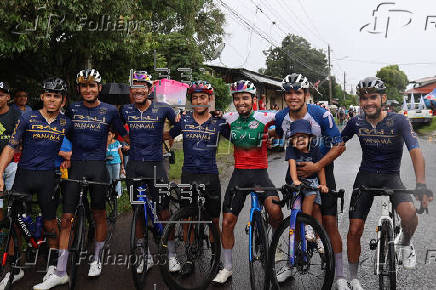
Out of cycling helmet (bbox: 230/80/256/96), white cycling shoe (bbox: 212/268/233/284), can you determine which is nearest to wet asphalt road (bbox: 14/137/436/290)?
white cycling shoe (bbox: 212/268/233/284)

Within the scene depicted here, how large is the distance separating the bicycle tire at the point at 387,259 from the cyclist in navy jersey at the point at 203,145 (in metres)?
1.87

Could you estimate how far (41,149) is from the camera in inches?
174

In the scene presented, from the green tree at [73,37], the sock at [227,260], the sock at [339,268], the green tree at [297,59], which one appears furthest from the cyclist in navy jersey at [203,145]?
the green tree at [297,59]

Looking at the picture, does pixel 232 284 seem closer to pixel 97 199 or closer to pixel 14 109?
pixel 97 199

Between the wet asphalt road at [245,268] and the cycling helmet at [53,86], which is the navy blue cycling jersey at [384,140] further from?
the cycling helmet at [53,86]

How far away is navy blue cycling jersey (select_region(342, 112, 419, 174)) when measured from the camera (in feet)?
13.1

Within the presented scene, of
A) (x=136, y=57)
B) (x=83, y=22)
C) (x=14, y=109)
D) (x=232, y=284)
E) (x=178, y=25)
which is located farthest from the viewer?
(x=178, y=25)

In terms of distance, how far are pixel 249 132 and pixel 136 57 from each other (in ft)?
25.5

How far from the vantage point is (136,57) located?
11.3 meters

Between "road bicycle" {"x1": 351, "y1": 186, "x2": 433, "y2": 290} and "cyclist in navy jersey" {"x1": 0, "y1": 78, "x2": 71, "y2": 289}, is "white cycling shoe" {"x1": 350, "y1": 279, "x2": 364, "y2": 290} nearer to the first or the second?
"road bicycle" {"x1": 351, "y1": 186, "x2": 433, "y2": 290}

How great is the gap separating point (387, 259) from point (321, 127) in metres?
1.59

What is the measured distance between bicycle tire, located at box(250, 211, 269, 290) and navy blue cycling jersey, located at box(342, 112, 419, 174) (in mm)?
1366

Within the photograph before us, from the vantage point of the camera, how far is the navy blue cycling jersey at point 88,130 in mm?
4645

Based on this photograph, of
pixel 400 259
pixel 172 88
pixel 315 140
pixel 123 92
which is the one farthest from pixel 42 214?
pixel 172 88
